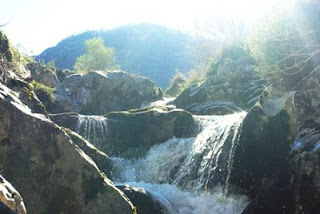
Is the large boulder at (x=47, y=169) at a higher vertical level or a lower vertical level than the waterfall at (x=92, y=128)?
higher

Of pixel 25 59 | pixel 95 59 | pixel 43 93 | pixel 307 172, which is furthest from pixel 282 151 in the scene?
pixel 95 59

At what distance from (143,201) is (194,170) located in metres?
4.69

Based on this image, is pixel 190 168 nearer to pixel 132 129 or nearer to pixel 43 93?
pixel 132 129

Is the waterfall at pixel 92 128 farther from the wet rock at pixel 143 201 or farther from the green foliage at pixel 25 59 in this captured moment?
the green foliage at pixel 25 59

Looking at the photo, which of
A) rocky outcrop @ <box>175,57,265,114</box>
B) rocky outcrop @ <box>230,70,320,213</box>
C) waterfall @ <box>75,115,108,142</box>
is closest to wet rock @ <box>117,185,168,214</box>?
rocky outcrop @ <box>230,70,320,213</box>

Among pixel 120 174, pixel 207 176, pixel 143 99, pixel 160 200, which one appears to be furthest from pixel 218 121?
pixel 143 99

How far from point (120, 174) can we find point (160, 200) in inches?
222

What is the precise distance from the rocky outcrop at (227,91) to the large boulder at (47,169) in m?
18.0

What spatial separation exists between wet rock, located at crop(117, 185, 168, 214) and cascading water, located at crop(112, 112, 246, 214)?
468 millimetres

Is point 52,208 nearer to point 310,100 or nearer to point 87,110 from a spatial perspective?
point 310,100

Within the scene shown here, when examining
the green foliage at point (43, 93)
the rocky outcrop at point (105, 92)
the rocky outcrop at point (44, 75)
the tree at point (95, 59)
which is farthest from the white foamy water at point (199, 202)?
the tree at point (95, 59)

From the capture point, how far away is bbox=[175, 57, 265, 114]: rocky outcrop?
26.0 m

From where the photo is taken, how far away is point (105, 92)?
35125mm

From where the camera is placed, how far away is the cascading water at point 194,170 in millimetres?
13711
